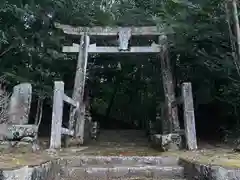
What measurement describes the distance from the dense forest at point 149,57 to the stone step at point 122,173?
2619mm

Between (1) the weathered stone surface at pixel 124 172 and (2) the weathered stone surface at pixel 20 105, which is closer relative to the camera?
→ (1) the weathered stone surface at pixel 124 172

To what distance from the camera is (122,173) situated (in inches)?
153

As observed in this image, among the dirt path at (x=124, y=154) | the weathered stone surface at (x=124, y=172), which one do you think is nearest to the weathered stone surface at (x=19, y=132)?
the dirt path at (x=124, y=154)

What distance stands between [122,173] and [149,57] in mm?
6555

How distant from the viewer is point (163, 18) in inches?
293

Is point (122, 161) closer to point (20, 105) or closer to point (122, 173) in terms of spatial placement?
point (122, 173)

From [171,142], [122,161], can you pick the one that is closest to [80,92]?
[171,142]

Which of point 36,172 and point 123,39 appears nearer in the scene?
point 36,172

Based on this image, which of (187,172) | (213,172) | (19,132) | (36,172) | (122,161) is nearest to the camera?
(213,172)

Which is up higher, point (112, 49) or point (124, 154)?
point (112, 49)

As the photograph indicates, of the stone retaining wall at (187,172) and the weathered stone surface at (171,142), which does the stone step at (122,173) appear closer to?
the stone retaining wall at (187,172)

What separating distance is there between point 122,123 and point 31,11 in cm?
852

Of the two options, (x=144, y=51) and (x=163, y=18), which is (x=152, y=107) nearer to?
(x=144, y=51)

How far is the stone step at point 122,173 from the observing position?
385cm
